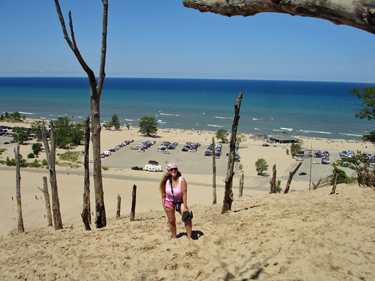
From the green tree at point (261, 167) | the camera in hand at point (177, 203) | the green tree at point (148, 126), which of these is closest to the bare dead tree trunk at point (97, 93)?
the camera in hand at point (177, 203)

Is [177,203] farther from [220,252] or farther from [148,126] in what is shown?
[148,126]

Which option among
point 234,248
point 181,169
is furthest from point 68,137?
point 234,248

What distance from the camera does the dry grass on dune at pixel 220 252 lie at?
4.00 m

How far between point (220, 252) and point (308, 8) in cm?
403

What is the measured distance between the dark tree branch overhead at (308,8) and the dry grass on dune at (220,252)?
3304 millimetres

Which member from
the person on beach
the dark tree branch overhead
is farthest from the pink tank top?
the dark tree branch overhead

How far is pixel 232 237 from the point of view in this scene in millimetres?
5473

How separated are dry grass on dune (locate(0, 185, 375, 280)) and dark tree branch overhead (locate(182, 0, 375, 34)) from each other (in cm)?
330

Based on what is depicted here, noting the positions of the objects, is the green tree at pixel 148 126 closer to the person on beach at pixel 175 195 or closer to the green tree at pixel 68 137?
the green tree at pixel 68 137

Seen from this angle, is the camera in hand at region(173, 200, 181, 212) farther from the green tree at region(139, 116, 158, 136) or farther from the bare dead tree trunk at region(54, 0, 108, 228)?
the green tree at region(139, 116, 158, 136)

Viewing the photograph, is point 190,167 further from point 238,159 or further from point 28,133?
point 28,133

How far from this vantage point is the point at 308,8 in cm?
193

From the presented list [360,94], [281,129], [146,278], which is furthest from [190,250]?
[281,129]

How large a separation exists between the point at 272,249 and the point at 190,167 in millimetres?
27815
